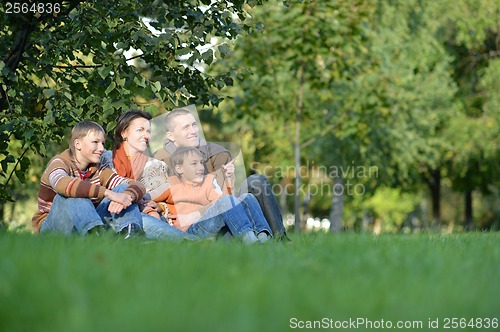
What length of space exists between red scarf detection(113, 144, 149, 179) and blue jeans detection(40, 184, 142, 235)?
575mm

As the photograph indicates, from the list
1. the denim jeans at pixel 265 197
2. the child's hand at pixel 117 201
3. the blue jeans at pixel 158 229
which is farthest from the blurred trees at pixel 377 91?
the child's hand at pixel 117 201

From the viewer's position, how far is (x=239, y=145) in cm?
1188

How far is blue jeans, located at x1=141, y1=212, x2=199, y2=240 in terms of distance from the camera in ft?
21.8

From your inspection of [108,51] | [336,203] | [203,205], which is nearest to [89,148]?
[203,205]

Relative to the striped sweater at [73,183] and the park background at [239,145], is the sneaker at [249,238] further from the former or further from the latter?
the striped sweater at [73,183]

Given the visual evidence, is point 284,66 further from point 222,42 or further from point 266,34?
point 222,42

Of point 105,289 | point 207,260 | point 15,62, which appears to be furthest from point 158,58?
point 105,289

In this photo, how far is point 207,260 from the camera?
4.47 metres

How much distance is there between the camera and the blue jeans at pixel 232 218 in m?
6.73

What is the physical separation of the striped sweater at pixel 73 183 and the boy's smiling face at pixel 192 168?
564 millimetres

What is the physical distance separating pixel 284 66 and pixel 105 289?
47.2 feet

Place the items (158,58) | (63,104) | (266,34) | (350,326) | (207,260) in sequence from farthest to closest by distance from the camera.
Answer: (266,34)
(158,58)
(63,104)
(207,260)
(350,326)

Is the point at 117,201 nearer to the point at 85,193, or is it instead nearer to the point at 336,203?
the point at 85,193

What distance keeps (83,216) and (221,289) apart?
2.97 metres
